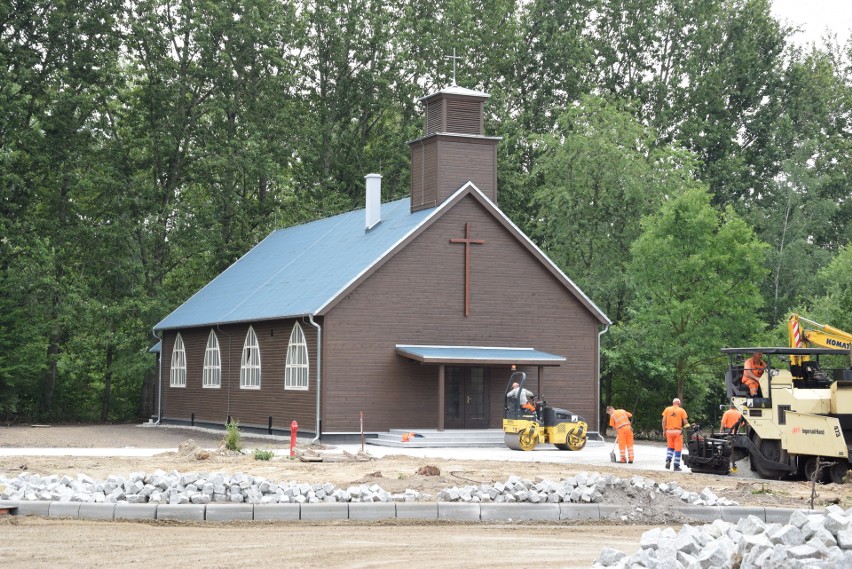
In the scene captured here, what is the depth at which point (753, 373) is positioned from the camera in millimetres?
23641

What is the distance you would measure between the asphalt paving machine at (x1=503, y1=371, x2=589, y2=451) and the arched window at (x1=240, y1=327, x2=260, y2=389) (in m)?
10.1

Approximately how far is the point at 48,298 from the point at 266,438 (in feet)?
46.8

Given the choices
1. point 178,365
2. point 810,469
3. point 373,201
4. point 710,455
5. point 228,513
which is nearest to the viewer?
point 228,513

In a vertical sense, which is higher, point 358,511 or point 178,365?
point 178,365

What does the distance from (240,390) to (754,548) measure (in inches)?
1174

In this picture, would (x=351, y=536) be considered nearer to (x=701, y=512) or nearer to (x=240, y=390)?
(x=701, y=512)

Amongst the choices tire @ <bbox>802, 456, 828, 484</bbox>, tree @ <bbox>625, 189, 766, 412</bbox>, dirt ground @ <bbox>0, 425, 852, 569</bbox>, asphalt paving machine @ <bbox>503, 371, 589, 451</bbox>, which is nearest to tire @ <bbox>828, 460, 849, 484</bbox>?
tire @ <bbox>802, 456, 828, 484</bbox>

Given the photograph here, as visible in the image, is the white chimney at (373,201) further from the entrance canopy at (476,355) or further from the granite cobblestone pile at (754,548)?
the granite cobblestone pile at (754,548)

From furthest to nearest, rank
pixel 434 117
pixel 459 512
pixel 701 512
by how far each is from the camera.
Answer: pixel 434 117, pixel 701 512, pixel 459 512

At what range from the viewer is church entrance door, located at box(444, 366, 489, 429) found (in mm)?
34719

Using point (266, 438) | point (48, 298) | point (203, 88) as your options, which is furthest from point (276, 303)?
point (203, 88)

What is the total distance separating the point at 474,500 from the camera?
1616cm

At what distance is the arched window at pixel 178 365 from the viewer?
43.7 m

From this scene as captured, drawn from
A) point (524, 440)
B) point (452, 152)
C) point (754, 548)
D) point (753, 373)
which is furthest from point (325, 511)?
point (452, 152)
